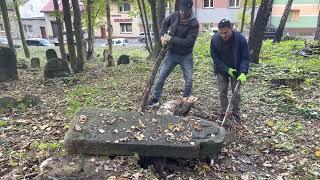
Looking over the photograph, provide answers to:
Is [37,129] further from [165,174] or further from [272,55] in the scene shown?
[272,55]

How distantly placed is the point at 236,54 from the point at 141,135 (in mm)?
2494

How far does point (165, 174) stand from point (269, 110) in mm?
3580

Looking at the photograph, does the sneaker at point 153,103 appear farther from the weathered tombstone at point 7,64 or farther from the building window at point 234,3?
the building window at point 234,3

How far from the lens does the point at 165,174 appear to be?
4.54m

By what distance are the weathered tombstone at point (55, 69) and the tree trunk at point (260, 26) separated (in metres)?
6.37

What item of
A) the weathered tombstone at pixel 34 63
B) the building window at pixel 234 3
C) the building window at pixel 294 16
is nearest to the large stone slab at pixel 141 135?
the weathered tombstone at pixel 34 63

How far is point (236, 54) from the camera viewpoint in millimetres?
5906

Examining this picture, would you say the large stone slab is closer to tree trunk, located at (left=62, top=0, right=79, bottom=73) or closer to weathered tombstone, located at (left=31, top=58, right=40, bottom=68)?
tree trunk, located at (left=62, top=0, right=79, bottom=73)

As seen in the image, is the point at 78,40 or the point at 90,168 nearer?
the point at 90,168

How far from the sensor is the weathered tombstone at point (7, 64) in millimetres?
9523

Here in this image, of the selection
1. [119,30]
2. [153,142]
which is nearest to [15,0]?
[153,142]

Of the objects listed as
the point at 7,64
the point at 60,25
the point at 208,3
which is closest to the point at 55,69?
the point at 7,64

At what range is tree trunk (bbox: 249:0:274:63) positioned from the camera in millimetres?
10836

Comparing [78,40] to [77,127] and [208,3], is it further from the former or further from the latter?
[208,3]
